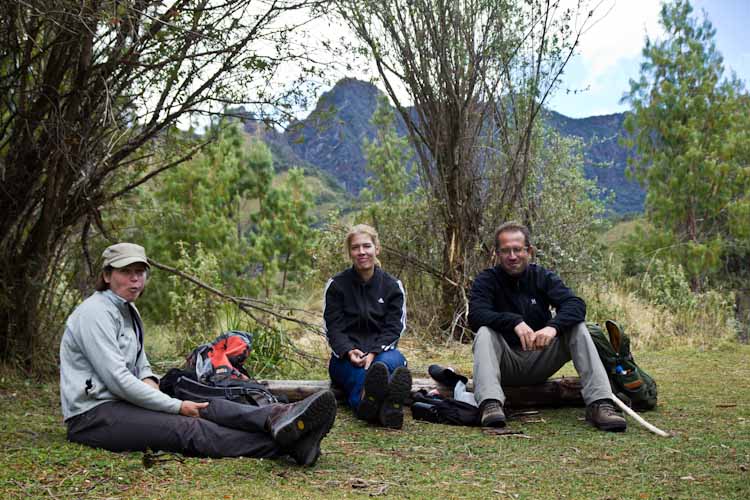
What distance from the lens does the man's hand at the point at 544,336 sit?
4594 millimetres

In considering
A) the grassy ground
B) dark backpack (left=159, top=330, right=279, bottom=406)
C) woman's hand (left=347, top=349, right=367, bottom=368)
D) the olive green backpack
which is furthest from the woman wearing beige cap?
the olive green backpack

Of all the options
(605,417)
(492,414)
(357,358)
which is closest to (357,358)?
(357,358)

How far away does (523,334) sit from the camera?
4594 mm

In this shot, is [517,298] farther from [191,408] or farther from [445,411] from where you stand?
[191,408]

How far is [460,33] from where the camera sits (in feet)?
28.3

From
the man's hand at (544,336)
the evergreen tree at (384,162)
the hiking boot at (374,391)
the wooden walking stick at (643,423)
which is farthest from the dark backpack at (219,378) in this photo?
the evergreen tree at (384,162)

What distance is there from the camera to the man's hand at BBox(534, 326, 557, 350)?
4.59 metres

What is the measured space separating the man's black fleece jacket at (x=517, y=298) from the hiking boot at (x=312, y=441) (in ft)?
5.42

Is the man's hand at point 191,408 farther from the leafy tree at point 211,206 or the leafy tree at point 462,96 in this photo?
the leafy tree at point 211,206

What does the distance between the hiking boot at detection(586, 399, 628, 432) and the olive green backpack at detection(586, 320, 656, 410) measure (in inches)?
13.8

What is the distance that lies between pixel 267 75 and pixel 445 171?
3466mm

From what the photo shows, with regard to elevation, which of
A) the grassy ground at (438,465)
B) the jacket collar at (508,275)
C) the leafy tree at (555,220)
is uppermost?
the leafy tree at (555,220)

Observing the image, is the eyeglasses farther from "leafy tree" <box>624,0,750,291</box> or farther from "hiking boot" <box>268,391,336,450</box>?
"leafy tree" <box>624,0,750,291</box>

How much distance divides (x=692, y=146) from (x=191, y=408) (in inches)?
1011
